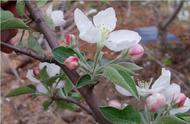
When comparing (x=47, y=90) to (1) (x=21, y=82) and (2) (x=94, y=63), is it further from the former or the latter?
(1) (x=21, y=82)

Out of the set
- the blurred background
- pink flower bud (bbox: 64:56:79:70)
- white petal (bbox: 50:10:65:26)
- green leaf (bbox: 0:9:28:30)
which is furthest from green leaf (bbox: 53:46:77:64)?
the blurred background

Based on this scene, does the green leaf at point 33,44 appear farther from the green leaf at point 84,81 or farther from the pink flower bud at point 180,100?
the pink flower bud at point 180,100

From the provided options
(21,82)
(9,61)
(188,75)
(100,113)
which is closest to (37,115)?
(21,82)

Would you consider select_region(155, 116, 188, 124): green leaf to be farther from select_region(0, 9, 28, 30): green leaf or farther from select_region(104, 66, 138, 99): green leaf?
select_region(0, 9, 28, 30): green leaf

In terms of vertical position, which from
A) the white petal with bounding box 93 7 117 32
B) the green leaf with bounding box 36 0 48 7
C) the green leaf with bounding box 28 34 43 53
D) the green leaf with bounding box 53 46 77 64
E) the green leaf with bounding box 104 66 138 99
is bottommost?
the green leaf with bounding box 28 34 43 53

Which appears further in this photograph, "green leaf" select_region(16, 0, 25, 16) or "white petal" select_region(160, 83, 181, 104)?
"green leaf" select_region(16, 0, 25, 16)

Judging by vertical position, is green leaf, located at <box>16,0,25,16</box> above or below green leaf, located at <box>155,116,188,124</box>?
above

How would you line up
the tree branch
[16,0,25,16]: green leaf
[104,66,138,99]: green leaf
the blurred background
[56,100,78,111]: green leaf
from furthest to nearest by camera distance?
the blurred background < [56,100,78,111]: green leaf < [16,0,25,16]: green leaf < the tree branch < [104,66,138,99]: green leaf
